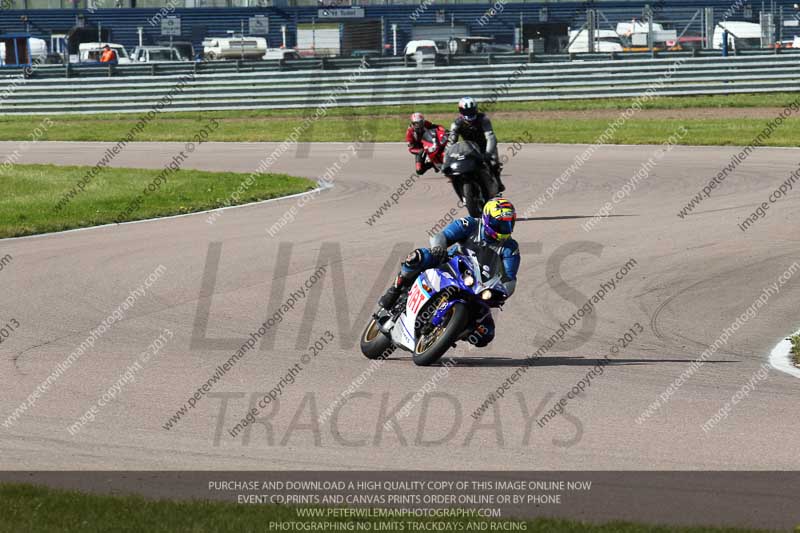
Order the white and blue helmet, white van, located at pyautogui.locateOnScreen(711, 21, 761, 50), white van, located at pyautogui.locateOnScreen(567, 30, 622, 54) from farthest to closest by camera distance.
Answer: white van, located at pyautogui.locateOnScreen(711, 21, 761, 50) → white van, located at pyautogui.locateOnScreen(567, 30, 622, 54) → the white and blue helmet

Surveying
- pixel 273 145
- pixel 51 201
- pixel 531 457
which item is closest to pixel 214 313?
pixel 531 457

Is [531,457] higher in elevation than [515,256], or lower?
lower

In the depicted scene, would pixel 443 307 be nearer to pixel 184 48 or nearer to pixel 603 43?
pixel 603 43

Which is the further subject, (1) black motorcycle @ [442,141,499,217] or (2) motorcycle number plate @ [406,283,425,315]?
(1) black motorcycle @ [442,141,499,217]

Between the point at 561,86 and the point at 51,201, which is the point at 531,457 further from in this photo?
the point at 561,86

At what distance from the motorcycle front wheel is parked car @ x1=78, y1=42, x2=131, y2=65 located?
141 feet

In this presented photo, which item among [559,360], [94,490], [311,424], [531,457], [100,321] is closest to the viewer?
[94,490]

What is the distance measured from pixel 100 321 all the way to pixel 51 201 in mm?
9498

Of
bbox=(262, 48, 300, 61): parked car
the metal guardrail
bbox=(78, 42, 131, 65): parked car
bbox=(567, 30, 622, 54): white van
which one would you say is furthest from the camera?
bbox=(262, 48, 300, 61): parked car

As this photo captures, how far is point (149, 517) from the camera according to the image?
582cm

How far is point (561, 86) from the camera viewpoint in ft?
121

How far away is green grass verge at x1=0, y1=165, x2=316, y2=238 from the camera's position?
18578mm

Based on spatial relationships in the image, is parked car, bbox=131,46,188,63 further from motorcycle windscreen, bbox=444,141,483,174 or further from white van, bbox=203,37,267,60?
motorcycle windscreen, bbox=444,141,483,174

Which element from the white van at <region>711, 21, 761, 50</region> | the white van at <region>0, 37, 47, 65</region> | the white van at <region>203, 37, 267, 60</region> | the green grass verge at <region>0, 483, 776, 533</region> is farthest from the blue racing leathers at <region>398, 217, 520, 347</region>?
the white van at <region>203, 37, 267, 60</region>
